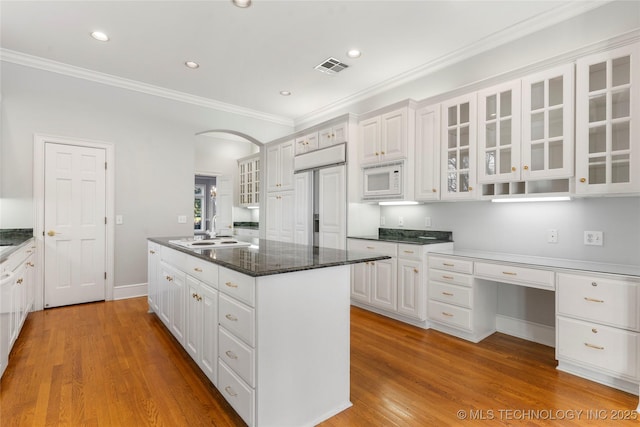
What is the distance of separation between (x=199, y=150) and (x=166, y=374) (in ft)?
18.4

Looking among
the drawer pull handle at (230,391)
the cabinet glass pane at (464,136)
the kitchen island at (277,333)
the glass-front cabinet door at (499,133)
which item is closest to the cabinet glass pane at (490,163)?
the glass-front cabinet door at (499,133)

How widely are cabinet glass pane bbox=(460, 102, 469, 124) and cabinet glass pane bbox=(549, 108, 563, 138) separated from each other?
74cm

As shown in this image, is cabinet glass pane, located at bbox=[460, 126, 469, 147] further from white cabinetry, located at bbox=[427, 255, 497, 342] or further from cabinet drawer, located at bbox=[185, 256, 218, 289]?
cabinet drawer, located at bbox=[185, 256, 218, 289]

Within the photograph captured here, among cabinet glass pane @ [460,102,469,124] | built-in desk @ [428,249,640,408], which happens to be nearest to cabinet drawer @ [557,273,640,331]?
built-in desk @ [428,249,640,408]

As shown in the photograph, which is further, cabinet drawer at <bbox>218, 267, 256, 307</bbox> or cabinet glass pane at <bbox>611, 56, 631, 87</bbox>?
cabinet glass pane at <bbox>611, 56, 631, 87</bbox>

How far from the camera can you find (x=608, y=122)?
230 centimetres

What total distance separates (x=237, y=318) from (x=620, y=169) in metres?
2.83

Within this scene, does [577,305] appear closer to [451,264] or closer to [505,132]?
[451,264]

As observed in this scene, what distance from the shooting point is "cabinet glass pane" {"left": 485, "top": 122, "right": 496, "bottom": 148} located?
2983mm

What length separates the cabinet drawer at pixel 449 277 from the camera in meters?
2.98

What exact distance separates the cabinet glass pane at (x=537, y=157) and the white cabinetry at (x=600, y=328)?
91 centimetres

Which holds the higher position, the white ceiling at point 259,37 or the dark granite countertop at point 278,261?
the white ceiling at point 259,37

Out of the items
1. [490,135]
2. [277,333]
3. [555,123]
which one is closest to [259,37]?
[490,135]

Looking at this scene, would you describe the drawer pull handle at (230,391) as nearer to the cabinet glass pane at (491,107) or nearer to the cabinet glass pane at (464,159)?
the cabinet glass pane at (464,159)
